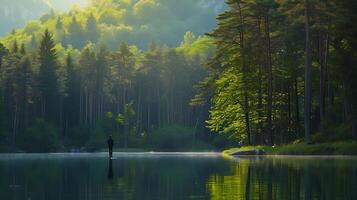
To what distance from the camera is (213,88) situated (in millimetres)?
56625

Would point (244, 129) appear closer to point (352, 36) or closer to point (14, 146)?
point (352, 36)

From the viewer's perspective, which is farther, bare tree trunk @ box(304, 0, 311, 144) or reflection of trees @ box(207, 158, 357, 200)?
bare tree trunk @ box(304, 0, 311, 144)

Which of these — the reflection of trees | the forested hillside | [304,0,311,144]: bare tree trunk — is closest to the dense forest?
[304,0,311,144]: bare tree trunk

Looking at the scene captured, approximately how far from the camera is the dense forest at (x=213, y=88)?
149 ft

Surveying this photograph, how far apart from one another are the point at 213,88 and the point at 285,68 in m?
7.82

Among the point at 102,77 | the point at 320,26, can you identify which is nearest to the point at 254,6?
the point at 320,26

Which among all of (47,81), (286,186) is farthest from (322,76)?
(47,81)

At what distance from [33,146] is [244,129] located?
106ft

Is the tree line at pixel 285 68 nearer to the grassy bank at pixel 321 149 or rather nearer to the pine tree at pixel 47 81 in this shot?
the grassy bank at pixel 321 149

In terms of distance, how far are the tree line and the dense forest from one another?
3.5 inches

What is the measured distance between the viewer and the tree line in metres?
44.3

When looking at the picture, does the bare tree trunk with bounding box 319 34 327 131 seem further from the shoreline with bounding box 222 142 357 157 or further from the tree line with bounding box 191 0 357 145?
the shoreline with bounding box 222 142 357 157

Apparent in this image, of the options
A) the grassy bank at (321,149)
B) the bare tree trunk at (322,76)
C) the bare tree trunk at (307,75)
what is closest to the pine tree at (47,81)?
the bare tree trunk at (322,76)

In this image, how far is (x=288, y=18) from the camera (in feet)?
153
